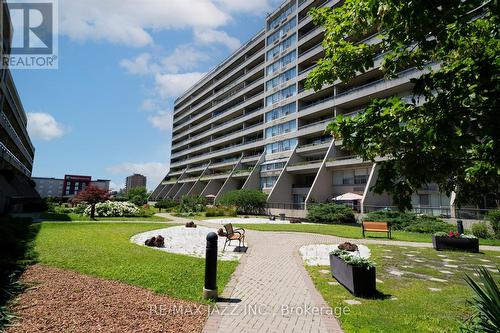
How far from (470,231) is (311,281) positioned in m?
17.5

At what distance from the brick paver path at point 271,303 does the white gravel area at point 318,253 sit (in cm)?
91

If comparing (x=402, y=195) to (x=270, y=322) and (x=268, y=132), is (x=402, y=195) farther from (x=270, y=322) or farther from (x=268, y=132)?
(x=268, y=132)

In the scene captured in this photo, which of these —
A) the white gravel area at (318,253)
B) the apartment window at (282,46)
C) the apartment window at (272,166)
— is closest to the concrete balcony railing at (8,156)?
the white gravel area at (318,253)

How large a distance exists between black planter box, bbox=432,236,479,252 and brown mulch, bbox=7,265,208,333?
12.3 metres

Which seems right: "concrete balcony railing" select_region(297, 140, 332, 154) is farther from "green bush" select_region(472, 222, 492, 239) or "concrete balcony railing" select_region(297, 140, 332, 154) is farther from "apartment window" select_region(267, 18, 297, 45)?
"green bush" select_region(472, 222, 492, 239)

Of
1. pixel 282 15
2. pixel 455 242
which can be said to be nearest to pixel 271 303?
pixel 455 242

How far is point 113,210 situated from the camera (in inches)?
1187

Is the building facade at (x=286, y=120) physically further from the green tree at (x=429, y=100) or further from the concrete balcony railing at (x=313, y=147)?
the green tree at (x=429, y=100)

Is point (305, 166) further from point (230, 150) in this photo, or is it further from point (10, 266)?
point (10, 266)

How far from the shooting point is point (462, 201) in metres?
4.32

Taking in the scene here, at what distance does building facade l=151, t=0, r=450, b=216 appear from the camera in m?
Answer: 35.7

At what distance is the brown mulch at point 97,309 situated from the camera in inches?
180

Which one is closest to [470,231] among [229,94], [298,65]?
→ [298,65]

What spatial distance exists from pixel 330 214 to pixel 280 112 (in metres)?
25.2
